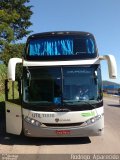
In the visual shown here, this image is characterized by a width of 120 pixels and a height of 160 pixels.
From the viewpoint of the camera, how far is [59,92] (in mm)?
12203

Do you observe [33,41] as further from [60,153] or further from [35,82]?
[60,153]

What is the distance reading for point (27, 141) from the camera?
1277 cm

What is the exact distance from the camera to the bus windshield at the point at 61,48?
41.4ft

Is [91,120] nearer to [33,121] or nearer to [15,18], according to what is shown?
[33,121]

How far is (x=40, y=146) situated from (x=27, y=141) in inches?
41.2

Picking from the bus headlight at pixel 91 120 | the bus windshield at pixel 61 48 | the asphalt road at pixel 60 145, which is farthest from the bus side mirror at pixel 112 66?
the asphalt road at pixel 60 145

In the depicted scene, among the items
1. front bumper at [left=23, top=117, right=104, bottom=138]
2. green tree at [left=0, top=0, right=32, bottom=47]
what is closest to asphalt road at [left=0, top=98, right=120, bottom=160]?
front bumper at [left=23, top=117, right=104, bottom=138]

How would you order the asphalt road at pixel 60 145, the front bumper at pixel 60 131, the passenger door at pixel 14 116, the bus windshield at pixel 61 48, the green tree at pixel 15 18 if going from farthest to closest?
the green tree at pixel 15 18 → the bus windshield at pixel 61 48 → the passenger door at pixel 14 116 → the front bumper at pixel 60 131 → the asphalt road at pixel 60 145

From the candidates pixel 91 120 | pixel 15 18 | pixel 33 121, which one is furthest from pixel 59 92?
pixel 15 18

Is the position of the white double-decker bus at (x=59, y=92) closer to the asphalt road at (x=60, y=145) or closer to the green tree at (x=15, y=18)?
the asphalt road at (x=60, y=145)

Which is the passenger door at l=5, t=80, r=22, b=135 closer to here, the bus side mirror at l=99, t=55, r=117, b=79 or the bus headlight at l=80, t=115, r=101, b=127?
the bus headlight at l=80, t=115, r=101, b=127

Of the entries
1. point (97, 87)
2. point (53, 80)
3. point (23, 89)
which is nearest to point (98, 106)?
point (97, 87)

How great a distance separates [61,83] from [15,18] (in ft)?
114

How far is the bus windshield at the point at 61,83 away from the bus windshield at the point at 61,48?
46 cm
